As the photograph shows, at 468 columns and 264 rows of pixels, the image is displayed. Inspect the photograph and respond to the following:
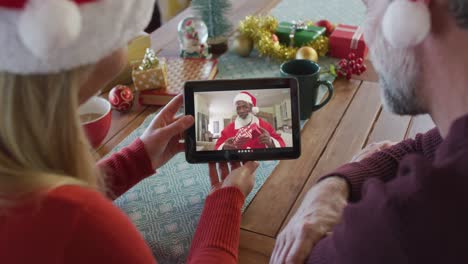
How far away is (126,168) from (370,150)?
0.46 m

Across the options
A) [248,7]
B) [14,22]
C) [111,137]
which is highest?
[14,22]

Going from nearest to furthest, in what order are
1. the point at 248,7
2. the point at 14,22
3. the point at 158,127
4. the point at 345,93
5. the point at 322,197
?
the point at 14,22
the point at 322,197
the point at 158,127
the point at 345,93
the point at 248,7

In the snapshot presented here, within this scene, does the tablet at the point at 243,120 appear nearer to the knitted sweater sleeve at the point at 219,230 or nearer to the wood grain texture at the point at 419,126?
the knitted sweater sleeve at the point at 219,230

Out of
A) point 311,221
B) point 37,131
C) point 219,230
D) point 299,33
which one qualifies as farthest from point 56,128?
point 299,33

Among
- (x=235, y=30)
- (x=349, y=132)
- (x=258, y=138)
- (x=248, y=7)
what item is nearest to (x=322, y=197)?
(x=258, y=138)

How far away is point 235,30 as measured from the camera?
1386 millimetres

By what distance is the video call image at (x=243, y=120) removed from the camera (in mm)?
783

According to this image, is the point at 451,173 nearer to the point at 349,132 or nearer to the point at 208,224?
the point at 208,224

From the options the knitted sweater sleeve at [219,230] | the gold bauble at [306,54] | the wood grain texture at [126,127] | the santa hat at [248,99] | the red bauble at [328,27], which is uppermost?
the santa hat at [248,99]

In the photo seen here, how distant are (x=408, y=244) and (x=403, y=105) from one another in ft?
0.75

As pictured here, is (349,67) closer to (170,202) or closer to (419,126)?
(419,126)

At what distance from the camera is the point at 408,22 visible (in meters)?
0.48

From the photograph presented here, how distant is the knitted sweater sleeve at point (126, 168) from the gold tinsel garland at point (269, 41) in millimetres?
524

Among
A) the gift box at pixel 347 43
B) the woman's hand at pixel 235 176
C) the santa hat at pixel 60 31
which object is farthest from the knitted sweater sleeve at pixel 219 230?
the gift box at pixel 347 43
